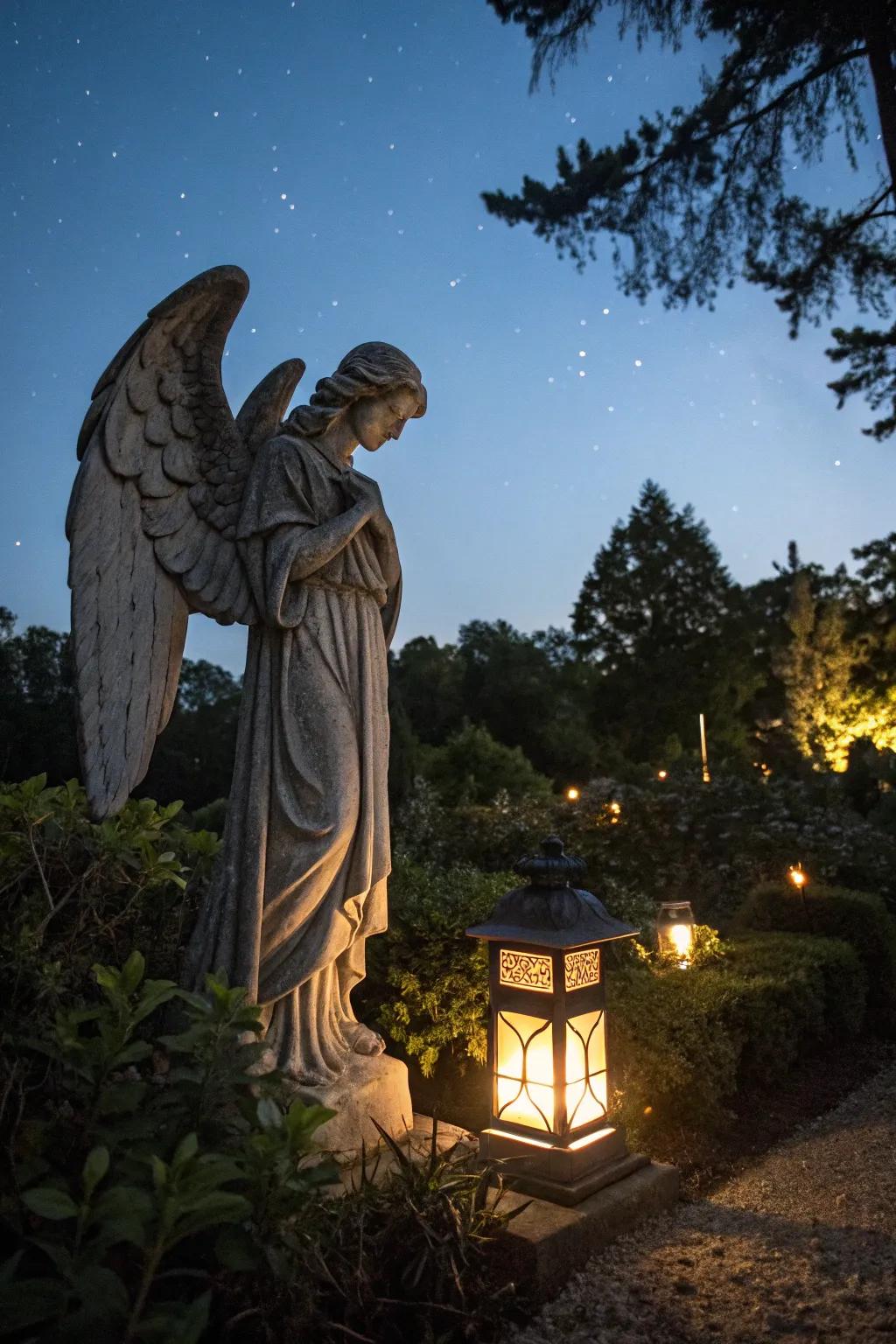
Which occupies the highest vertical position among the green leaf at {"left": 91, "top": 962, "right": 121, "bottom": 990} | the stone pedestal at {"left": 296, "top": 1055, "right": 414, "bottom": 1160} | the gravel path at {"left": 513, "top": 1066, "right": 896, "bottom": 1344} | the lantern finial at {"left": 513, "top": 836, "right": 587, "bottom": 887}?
the lantern finial at {"left": 513, "top": 836, "right": 587, "bottom": 887}

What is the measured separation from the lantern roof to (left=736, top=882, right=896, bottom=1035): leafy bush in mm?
4552

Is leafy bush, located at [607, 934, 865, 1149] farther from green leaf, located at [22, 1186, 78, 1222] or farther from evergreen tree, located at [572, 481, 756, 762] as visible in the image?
evergreen tree, located at [572, 481, 756, 762]

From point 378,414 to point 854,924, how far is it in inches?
227

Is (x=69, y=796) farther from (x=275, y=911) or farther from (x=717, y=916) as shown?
(x=717, y=916)

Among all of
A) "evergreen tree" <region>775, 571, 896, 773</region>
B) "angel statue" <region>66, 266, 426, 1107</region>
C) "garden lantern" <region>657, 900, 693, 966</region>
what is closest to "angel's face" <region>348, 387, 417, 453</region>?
"angel statue" <region>66, 266, 426, 1107</region>

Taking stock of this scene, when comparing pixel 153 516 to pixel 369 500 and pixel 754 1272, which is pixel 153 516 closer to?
pixel 369 500

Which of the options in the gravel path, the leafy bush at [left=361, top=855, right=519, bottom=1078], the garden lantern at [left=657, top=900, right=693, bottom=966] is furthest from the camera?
the garden lantern at [left=657, top=900, right=693, bottom=966]

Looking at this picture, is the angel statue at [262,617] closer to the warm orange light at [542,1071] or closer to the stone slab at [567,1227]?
the warm orange light at [542,1071]

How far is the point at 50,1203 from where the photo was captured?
5.21ft

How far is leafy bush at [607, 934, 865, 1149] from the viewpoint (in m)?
4.27

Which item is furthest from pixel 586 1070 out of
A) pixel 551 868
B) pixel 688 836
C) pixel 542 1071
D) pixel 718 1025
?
pixel 688 836

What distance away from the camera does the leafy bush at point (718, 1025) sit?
168 inches

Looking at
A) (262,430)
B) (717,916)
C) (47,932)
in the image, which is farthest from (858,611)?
(47,932)

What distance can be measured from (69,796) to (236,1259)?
1.81m
